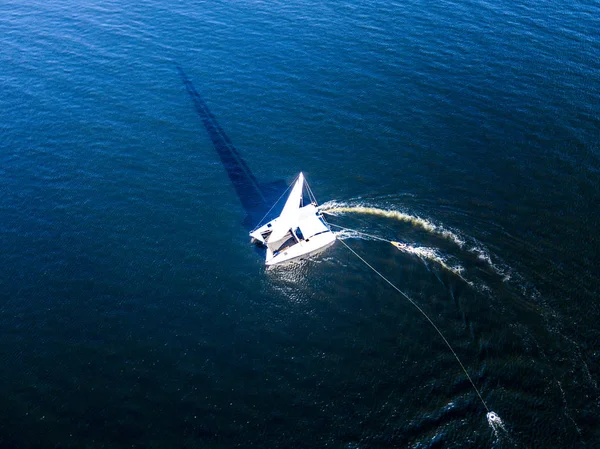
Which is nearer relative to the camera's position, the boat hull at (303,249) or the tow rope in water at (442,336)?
the tow rope in water at (442,336)

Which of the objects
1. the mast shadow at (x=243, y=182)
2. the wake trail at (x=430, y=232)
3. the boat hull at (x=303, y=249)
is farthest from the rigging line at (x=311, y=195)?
the boat hull at (x=303, y=249)

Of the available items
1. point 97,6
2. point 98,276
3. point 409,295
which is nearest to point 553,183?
point 409,295

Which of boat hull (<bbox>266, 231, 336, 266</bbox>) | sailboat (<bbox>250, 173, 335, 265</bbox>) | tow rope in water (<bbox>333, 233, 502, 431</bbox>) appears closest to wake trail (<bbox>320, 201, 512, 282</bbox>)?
tow rope in water (<bbox>333, 233, 502, 431</bbox>)

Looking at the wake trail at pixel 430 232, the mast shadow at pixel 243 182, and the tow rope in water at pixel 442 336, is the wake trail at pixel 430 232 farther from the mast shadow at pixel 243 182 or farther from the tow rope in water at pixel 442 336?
the mast shadow at pixel 243 182

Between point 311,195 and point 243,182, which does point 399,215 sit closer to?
point 311,195

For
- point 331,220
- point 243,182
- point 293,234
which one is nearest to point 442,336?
point 331,220

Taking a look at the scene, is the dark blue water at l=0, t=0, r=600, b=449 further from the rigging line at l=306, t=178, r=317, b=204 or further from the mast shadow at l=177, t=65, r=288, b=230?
the rigging line at l=306, t=178, r=317, b=204
